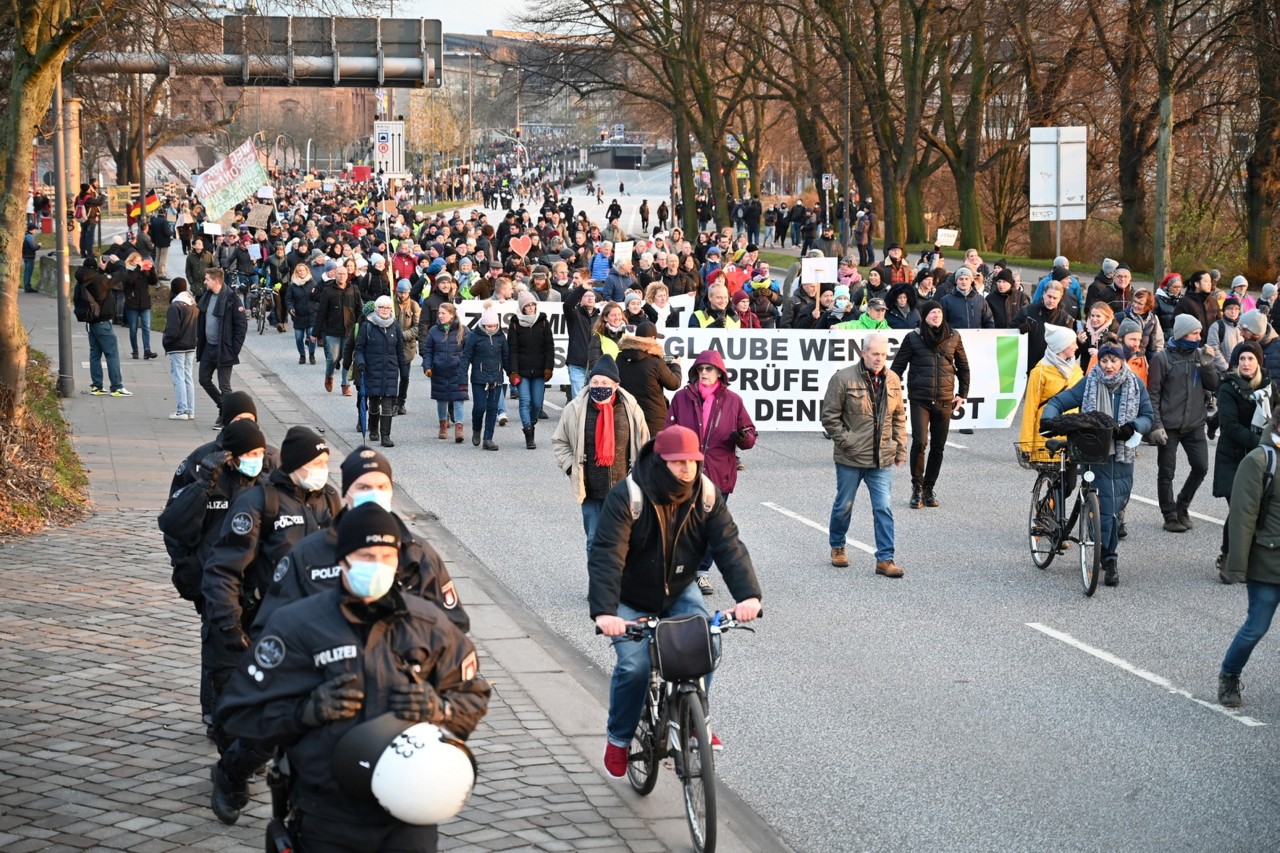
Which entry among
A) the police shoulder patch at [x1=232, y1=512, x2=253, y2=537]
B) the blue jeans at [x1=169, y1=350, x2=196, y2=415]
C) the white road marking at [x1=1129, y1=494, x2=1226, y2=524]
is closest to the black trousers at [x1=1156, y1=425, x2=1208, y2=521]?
the white road marking at [x1=1129, y1=494, x2=1226, y2=524]

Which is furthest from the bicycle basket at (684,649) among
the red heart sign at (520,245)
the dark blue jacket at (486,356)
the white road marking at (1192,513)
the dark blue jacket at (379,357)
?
the red heart sign at (520,245)

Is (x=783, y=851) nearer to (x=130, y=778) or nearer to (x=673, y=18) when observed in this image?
(x=130, y=778)

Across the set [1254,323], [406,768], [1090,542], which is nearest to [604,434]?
[1090,542]

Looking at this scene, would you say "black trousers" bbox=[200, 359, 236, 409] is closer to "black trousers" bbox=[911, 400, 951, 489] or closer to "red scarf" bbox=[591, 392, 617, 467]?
"black trousers" bbox=[911, 400, 951, 489]

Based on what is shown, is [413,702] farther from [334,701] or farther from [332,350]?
[332,350]

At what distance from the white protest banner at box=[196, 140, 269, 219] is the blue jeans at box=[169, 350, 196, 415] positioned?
12.7 metres

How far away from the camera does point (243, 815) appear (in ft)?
23.2

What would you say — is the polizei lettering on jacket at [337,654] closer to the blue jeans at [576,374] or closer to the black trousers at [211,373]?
the blue jeans at [576,374]

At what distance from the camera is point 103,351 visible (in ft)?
72.9

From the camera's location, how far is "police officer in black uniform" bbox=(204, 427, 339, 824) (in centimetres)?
686

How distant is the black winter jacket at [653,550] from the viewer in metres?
7.13

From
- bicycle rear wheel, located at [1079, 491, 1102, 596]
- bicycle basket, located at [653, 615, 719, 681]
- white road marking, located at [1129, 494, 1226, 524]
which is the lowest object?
white road marking, located at [1129, 494, 1226, 524]

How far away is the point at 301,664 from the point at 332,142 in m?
146

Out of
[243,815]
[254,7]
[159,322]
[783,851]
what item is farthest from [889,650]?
[159,322]
